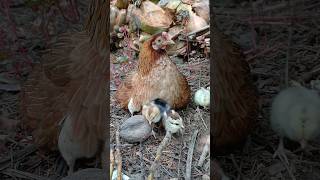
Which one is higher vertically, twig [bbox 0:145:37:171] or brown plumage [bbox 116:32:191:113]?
brown plumage [bbox 116:32:191:113]

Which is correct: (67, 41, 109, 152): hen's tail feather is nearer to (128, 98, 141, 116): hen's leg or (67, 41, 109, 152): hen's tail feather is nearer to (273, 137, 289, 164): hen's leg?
(128, 98, 141, 116): hen's leg

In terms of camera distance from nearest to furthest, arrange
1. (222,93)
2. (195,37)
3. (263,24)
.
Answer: (195,37) < (222,93) < (263,24)

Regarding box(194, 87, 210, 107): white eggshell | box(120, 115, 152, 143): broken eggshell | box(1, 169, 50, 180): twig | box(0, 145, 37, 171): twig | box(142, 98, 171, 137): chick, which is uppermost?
box(194, 87, 210, 107): white eggshell

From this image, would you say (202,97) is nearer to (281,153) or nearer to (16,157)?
(281,153)

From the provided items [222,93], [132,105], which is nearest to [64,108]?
[132,105]

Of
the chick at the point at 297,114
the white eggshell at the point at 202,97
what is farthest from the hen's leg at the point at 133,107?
the chick at the point at 297,114

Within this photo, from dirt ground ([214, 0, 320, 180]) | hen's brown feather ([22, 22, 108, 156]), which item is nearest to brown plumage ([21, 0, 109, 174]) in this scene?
hen's brown feather ([22, 22, 108, 156])

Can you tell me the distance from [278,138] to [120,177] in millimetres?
379

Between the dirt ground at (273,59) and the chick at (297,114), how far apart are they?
0.06ft

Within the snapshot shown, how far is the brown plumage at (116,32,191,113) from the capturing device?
1.07 meters

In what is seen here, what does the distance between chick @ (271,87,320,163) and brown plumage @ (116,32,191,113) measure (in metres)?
0.27

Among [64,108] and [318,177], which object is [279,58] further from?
[64,108]

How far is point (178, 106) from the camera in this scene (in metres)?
1.08

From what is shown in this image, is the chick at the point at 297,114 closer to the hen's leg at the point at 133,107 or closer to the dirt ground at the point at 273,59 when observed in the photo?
the dirt ground at the point at 273,59
